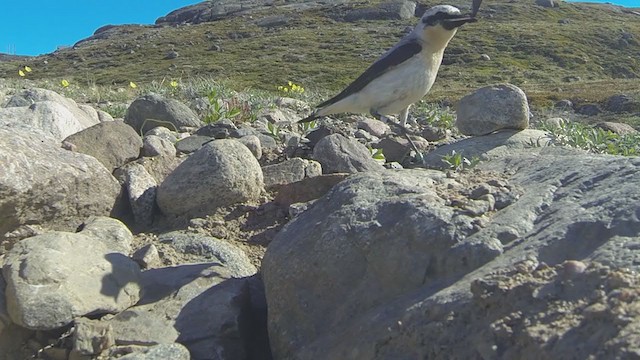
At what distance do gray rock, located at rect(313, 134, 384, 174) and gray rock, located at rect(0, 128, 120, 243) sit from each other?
61.4 inches

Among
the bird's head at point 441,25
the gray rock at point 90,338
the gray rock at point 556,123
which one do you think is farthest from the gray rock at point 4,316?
the gray rock at point 556,123

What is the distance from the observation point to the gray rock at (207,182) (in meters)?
4.93

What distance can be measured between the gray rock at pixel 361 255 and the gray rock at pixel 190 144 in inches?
112

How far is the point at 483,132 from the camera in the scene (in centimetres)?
597

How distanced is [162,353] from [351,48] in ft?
244

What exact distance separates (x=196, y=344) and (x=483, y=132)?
3.29 meters

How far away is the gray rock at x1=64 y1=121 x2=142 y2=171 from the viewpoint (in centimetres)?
548

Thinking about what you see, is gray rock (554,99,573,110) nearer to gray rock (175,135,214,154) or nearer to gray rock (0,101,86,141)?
gray rock (175,135,214,154)

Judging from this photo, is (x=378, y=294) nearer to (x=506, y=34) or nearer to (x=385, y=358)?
(x=385, y=358)

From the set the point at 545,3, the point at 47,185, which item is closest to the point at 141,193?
the point at 47,185

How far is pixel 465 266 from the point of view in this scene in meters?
2.98

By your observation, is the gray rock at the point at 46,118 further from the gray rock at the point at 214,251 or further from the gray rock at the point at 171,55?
the gray rock at the point at 171,55

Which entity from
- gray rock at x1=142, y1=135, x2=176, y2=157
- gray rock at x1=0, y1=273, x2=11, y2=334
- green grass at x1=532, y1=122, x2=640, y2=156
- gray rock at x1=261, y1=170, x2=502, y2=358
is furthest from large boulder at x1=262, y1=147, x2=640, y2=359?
gray rock at x1=142, y1=135, x2=176, y2=157

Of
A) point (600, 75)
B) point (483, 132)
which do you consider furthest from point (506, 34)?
point (483, 132)
